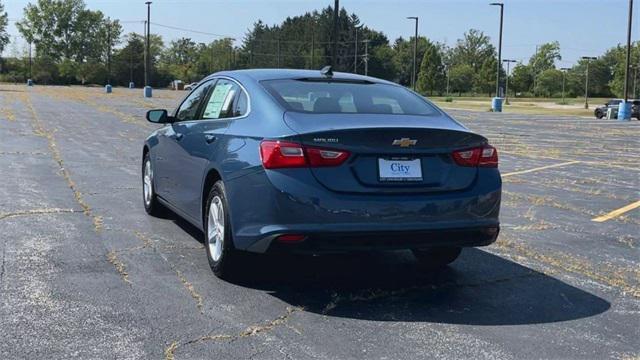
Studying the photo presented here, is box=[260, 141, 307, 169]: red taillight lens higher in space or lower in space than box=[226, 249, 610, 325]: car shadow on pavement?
higher

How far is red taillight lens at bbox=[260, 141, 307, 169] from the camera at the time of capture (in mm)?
4484

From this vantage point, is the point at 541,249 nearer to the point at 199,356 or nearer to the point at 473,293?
the point at 473,293

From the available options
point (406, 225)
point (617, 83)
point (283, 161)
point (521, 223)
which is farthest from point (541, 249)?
point (617, 83)

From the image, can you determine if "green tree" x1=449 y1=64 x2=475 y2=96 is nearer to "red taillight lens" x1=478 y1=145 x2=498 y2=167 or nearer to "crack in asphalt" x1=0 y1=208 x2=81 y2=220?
"crack in asphalt" x1=0 y1=208 x2=81 y2=220

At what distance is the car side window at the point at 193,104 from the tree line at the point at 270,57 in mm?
96163

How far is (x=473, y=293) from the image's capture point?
5023 millimetres

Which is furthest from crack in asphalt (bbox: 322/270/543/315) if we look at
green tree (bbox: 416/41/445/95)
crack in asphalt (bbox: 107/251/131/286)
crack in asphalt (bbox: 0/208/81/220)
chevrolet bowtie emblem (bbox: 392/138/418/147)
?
green tree (bbox: 416/41/445/95)

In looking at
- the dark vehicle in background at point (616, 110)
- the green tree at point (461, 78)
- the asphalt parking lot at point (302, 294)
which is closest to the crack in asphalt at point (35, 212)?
the asphalt parking lot at point (302, 294)

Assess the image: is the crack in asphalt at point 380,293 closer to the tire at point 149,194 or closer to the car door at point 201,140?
the car door at point 201,140

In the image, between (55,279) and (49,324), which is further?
(55,279)

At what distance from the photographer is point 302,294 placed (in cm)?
489

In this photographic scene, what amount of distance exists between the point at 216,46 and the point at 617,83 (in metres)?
77.5

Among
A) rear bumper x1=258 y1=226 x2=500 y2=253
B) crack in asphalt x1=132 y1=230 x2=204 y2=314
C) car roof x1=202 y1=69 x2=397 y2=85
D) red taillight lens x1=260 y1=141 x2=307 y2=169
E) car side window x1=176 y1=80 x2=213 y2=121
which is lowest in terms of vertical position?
crack in asphalt x1=132 y1=230 x2=204 y2=314

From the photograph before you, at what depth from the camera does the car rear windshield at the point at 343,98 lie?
5086mm
